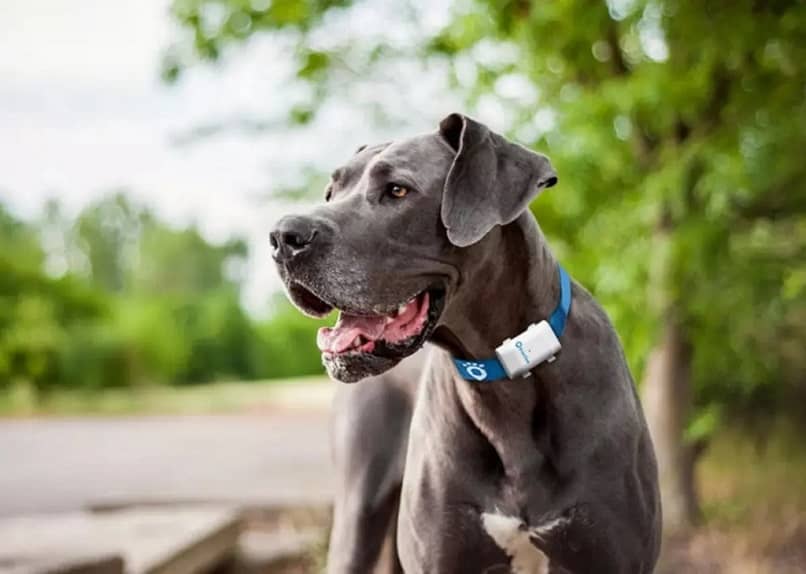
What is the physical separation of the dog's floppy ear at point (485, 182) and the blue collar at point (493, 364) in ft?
0.96

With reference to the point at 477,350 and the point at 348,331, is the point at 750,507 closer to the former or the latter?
the point at 477,350

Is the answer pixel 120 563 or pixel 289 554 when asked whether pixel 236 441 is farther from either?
pixel 120 563

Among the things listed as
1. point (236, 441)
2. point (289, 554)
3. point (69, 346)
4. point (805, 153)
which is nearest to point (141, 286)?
point (69, 346)

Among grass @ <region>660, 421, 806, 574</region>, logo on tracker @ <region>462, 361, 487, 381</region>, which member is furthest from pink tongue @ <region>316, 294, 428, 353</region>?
grass @ <region>660, 421, 806, 574</region>

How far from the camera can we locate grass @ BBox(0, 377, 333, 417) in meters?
15.1

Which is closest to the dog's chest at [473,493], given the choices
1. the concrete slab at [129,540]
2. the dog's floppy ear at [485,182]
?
the dog's floppy ear at [485,182]

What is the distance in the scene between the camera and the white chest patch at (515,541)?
2592 mm

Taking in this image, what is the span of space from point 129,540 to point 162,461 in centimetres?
592

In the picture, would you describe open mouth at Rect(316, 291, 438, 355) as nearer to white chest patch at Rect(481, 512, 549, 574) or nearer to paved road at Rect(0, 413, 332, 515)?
white chest patch at Rect(481, 512, 549, 574)

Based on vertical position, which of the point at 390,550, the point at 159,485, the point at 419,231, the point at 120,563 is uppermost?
the point at 419,231

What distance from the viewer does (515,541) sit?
2607 millimetres

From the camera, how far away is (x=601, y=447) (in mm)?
2576

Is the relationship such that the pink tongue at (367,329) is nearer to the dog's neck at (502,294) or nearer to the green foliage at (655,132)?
the dog's neck at (502,294)

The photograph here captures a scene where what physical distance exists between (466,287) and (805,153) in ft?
15.6
